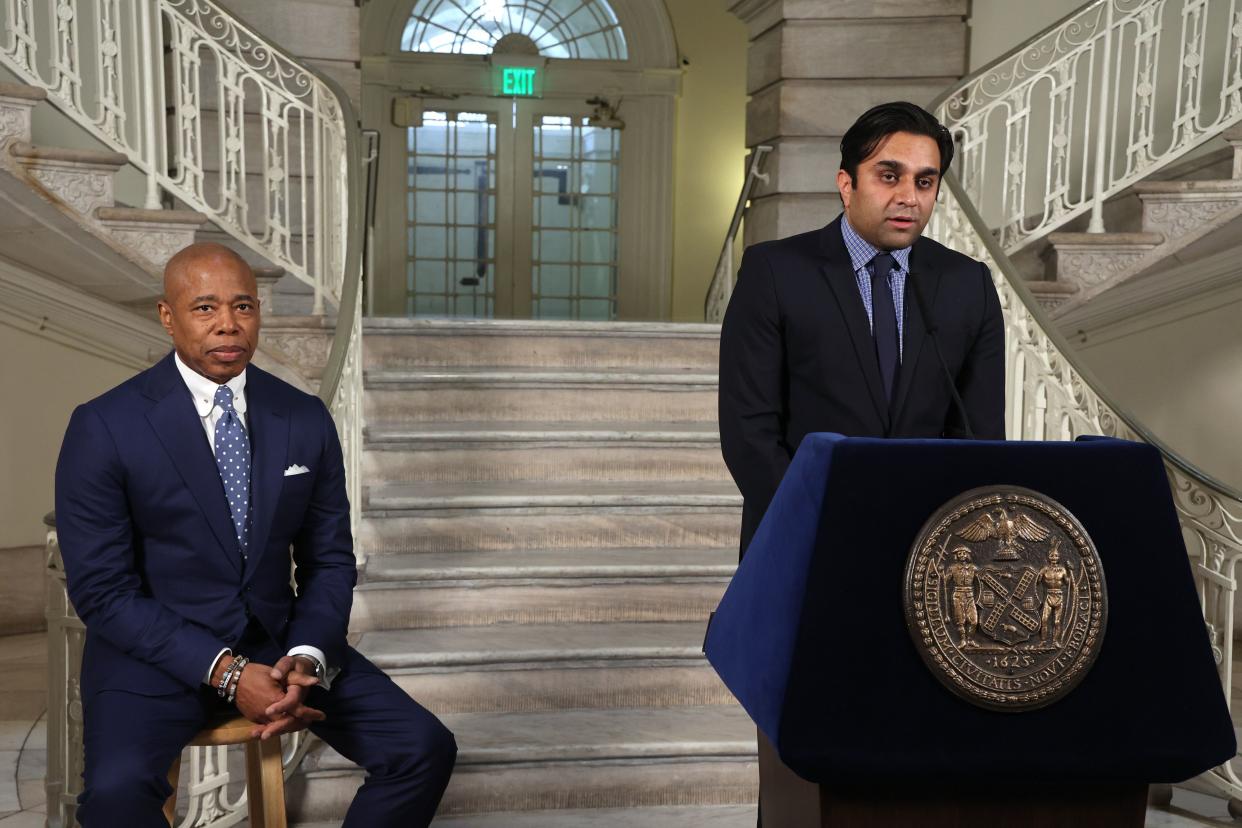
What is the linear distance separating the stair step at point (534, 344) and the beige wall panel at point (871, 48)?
2447 millimetres

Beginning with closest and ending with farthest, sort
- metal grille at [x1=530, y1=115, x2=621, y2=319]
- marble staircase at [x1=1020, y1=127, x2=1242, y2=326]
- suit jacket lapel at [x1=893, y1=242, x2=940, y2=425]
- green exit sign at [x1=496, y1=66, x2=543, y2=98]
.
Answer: suit jacket lapel at [x1=893, y1=242, x2=940, y2=425], marble staircase at [x1=1020, y1=127, x2=1242, y2=326], green exit sign at [x1=496, y1=66, x2=543, y2=98], metal grille at [x1=530, y1=115, x2=621, y2=319]

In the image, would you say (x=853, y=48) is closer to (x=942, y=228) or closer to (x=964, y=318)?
(x=942, y=228)

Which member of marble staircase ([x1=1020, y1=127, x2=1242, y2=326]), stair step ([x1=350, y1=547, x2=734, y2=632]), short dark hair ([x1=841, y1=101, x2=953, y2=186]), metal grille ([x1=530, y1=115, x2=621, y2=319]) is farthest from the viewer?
metal grille ([x1=530, y1=115, x2=621, y2=319])

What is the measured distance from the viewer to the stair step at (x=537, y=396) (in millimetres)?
4535

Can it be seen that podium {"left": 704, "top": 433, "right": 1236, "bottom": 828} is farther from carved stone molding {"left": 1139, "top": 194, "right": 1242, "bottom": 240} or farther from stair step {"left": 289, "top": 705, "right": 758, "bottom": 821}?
carved stone molding {"left": 1139, "top": 194, "right": 1242, "bottom": 240}

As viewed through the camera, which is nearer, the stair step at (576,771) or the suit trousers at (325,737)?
the suit trousers at (325,737)

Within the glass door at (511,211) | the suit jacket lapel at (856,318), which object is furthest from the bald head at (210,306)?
the glass door at (511,211)

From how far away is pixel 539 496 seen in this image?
4.02m

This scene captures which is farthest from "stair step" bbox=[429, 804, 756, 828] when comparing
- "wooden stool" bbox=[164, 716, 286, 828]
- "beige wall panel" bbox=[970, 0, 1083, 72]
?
"beige wall panel" bbox=[970, 0, 1083, 72]

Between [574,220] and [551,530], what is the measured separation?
6.34 metres

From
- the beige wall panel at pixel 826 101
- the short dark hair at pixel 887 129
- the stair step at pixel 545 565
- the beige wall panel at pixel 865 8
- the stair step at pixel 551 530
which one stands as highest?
the beige wall panel at pixel 865 8

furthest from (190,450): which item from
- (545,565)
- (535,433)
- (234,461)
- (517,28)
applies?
(517,28)

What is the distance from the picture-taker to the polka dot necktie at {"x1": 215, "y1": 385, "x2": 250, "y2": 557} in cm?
211

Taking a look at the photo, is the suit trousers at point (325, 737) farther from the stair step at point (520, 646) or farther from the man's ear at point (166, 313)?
the stair step at point (520, 646)
